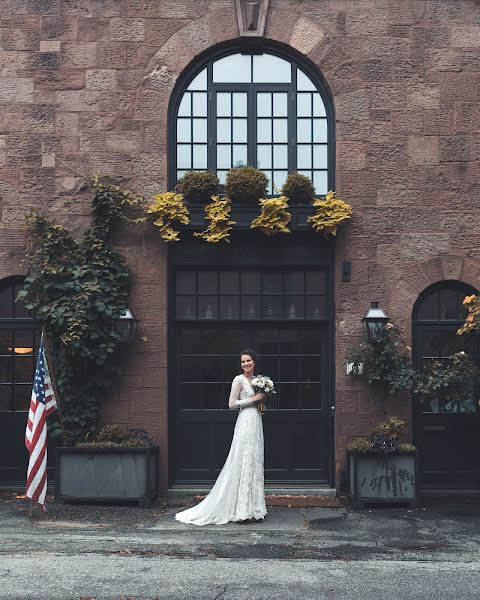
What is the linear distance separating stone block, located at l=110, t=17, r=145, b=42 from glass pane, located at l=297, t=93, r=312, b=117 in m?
2.43

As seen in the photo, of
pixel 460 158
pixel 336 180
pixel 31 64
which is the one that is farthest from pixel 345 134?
pixel 31 64

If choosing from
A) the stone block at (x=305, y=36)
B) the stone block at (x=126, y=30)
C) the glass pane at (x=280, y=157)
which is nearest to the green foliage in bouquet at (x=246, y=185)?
the glass pane at (x=280, y=157)

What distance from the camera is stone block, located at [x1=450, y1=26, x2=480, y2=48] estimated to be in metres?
12.1

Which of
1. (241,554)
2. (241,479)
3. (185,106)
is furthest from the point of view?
(185,106)

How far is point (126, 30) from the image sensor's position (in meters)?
12.0

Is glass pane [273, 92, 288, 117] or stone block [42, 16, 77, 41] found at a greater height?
stone block [42, 16, 77, 41]

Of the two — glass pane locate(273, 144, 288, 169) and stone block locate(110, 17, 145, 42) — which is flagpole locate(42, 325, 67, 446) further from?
stone block locate(110, 17, 145, 42)

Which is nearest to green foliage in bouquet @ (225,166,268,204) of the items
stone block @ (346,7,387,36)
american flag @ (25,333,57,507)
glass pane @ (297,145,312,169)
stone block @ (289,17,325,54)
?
glass pane @ (297,145,312,169)

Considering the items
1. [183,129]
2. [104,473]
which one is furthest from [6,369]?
[183,129]

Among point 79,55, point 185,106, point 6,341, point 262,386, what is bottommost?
point 262,386

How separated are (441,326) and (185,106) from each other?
16.0 feet

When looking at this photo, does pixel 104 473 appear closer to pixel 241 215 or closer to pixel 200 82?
pixel 241 215

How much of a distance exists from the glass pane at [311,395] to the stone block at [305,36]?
4.82 metres

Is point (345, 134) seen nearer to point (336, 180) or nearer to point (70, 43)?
point (336, 180)
